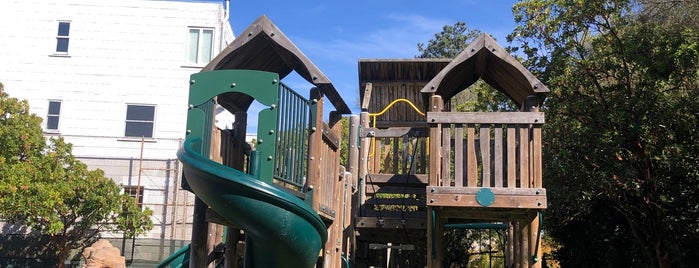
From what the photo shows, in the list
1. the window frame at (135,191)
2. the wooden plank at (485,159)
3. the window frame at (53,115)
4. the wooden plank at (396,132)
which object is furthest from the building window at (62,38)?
the wooden plank at (485,159)

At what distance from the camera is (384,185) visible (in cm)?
1017

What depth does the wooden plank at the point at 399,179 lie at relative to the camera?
9734 mm

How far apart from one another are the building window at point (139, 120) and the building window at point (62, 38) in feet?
9.83

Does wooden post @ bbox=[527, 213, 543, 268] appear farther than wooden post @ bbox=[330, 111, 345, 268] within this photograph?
Yes

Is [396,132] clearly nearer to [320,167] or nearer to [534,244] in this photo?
[534,244]

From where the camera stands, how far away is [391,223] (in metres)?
9.42

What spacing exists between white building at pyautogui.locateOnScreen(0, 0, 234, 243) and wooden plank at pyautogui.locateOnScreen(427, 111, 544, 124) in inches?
583

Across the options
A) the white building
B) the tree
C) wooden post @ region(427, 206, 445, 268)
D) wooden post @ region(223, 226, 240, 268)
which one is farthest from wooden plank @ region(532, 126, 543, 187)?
the white building

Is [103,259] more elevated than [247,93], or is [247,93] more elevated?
[247,93]

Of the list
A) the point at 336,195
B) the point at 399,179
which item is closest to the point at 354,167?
the point at 399,179

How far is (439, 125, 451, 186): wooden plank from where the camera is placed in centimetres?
739

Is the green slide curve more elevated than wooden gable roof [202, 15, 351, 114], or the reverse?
wooden gable roof [202, 15, 351, 114]

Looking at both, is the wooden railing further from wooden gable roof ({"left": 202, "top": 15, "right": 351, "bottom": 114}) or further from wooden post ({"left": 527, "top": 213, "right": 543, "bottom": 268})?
wooden gable roof ({"left": 202, "top": 15, "right": 351, "bottom": 114})

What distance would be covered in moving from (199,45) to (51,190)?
7221 millimetres
